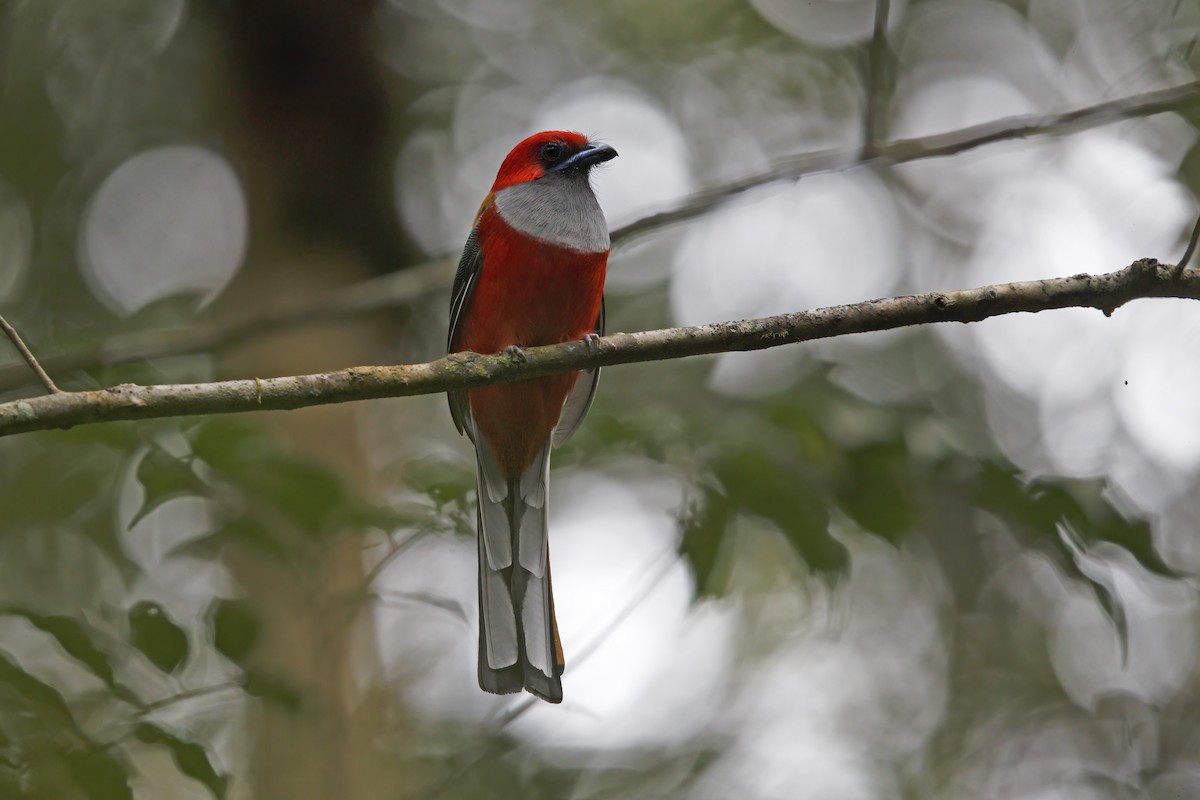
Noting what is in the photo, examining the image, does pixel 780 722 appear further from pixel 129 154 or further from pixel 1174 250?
pixel 129 154

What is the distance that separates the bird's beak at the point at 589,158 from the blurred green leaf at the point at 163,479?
204 centimetres

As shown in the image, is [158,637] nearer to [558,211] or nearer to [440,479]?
[440,479]

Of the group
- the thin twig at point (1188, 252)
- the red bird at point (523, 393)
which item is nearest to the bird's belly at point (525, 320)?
the red bird at point (523, 393)

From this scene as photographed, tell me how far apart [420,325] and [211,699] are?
3.07 m

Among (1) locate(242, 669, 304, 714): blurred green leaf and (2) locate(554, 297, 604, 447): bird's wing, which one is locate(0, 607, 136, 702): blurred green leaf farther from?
(2) locate(554, 297, 604, 447): bird's wing

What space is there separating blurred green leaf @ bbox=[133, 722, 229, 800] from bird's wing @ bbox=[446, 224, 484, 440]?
1.76 meters

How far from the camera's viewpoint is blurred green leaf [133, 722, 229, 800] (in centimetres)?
275

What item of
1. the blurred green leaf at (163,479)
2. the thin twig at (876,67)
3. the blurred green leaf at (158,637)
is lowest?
the blurred green leaf at (158,637)

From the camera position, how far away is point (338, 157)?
239 inches

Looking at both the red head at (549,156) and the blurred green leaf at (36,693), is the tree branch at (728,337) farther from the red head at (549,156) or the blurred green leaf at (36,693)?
the red head at (549,156)

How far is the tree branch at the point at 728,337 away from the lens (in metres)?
2.69

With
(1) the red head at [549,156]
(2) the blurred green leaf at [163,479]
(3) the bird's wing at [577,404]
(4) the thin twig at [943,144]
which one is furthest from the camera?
(1) the red head at [549,156]

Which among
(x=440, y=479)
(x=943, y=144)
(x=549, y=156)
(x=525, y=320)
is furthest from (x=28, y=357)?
(x=943, y=144)

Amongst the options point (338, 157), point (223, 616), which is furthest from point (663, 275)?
point (223, 616)
